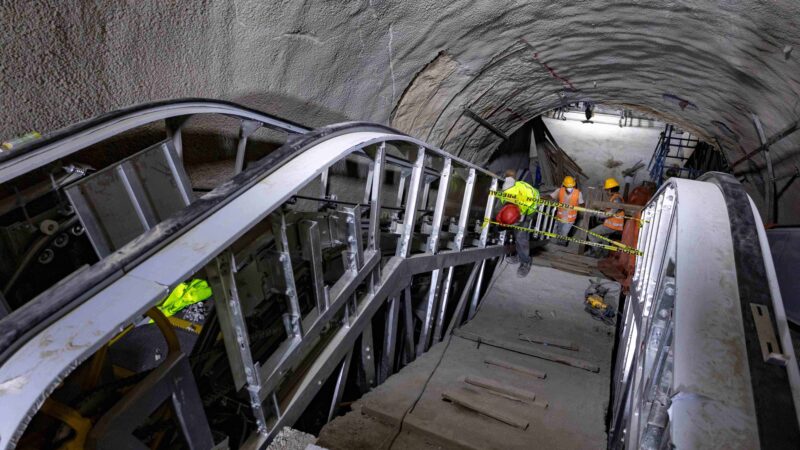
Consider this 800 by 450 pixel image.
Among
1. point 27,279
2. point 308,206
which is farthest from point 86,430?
point 308,206

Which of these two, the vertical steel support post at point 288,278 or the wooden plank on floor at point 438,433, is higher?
the vertical steel support post at point 288,278

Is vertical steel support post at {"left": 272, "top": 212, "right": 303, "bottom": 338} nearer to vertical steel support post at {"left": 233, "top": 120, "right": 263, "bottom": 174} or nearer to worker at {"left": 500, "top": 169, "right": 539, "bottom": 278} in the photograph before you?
vertical steel support post at {"left": 233, "top": 120, "right": 263, "bottom": 174}

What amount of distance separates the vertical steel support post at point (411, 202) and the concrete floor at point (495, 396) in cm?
99

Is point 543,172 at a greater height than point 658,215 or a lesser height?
lesser

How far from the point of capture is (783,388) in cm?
99

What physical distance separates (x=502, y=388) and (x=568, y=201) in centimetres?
633

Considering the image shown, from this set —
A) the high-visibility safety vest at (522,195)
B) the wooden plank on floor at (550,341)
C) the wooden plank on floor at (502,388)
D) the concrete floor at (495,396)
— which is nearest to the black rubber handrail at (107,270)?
the concrete floor at (495,396)

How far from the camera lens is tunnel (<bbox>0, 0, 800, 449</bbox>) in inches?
46.8

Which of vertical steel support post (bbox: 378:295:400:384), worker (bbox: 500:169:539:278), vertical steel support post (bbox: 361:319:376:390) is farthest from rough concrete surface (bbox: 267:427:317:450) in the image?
worker (bbox: 500:169:539:278)

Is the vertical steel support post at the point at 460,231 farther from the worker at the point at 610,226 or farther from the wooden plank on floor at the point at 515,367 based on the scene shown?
the worker at the point at 610,226

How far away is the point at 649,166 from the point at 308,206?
1402cm

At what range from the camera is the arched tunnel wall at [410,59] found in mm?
2424

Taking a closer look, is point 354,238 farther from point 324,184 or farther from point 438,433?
point 324,184

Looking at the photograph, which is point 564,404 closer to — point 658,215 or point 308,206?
point 658,215
